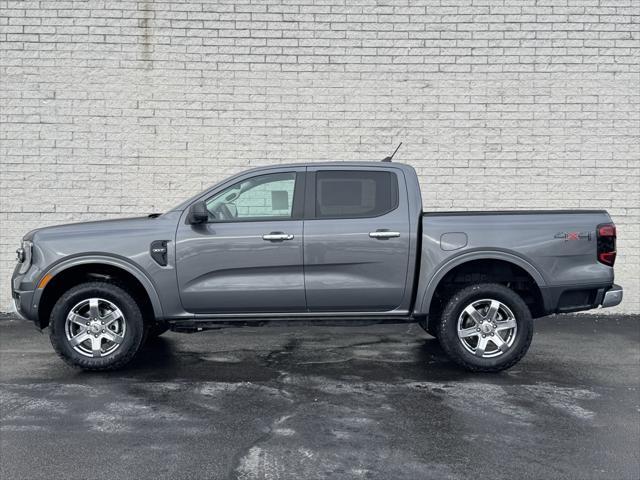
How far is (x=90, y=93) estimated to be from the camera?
10.5m

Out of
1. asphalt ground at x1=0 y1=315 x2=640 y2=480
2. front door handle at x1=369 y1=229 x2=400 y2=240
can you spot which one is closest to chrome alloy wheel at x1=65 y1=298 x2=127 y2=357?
asphalt ground at x1=0 y1=315 x2=640 y2=480

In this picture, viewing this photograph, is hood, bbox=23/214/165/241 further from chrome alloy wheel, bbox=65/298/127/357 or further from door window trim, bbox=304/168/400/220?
door window trim, bbox=304/168/400/220

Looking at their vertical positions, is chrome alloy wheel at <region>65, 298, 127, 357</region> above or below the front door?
below

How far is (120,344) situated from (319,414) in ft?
7.61

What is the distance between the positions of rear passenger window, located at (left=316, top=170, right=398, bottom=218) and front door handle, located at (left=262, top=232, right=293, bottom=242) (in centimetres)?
37

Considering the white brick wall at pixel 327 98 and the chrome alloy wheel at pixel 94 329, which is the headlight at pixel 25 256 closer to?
the chrome alloy wheel at pixel 94 329

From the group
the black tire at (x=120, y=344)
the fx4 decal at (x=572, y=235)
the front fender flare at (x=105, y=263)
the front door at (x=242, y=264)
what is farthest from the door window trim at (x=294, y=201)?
the fx4 decal at (x=572, y=235)

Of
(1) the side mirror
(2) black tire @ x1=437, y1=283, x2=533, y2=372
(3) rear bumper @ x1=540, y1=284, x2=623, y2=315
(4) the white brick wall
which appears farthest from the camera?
(4) the white brick wall

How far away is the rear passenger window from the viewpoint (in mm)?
6953

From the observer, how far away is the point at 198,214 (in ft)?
21.9

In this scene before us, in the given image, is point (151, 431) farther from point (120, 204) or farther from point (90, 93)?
point (90, 93)

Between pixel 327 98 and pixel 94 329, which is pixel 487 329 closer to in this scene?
pixel 94 329

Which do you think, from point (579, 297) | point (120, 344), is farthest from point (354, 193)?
point (120, 344)

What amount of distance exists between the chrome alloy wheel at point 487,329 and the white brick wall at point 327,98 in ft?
12.6
